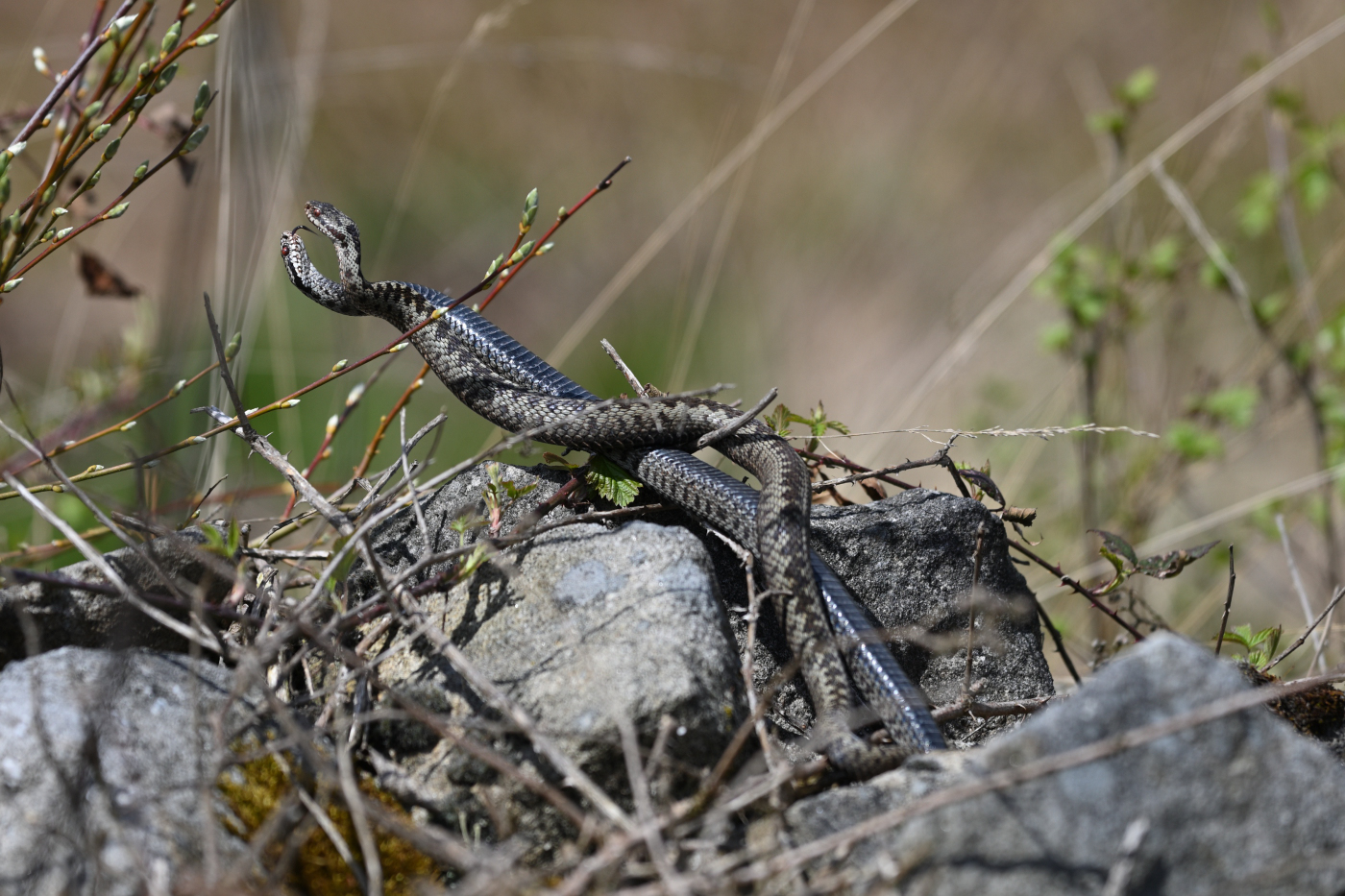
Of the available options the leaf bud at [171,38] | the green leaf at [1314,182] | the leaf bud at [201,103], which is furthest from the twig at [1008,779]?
the green leaf at [1314,182]

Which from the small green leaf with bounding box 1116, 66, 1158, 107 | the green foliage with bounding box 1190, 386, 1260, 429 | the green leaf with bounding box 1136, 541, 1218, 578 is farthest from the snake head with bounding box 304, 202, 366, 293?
the green foliage with bounding box 1190, 386, 1260, 429

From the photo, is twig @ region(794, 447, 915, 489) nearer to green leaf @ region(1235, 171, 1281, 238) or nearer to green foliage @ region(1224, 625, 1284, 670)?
green foliage @ region(1224, 625, 1284, 670)

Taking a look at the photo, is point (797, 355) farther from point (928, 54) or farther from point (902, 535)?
point (902, 535)

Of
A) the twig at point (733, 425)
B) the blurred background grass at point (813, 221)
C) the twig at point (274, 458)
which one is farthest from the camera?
the blurred background grass at point (813, 221)

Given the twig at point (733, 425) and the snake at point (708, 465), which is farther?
the twig at point (733, 425)

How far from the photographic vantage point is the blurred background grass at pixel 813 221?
7.25m

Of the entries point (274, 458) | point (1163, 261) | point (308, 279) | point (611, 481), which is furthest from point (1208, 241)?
point (274, 458)

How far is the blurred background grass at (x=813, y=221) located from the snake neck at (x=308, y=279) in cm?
139

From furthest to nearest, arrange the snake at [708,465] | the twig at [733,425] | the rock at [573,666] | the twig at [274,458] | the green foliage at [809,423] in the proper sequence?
the green foliage at [809,423] < the twig at [733,425] < the snake at [708,465] < the twig at [274,458] < the rock at [573,666]

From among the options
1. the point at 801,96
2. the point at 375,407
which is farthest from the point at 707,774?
the point at 375,407

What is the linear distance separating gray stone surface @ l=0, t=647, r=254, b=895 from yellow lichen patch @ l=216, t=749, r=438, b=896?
0.27 feet

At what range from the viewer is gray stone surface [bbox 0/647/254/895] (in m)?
2.15

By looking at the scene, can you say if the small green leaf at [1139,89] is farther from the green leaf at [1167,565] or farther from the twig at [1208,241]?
the green leaf at [1167,565]

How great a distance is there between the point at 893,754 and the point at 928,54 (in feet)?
46.3
